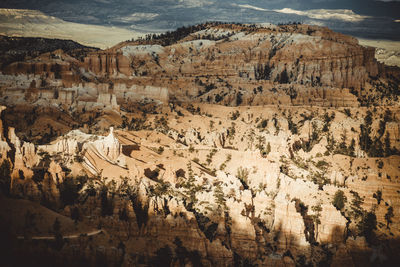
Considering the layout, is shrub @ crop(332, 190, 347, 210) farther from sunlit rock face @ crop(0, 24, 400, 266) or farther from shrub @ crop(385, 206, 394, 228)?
shrub @ crop(385, 206, 394, 228)

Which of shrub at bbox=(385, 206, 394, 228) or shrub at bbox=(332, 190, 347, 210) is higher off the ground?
shrub at bbox=(332, 190, 347, 210)

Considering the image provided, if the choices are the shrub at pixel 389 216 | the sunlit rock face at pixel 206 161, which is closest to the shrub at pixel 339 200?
the sunlit rock face at pixel 206 161

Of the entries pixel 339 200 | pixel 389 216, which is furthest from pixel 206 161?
pixel 389 216

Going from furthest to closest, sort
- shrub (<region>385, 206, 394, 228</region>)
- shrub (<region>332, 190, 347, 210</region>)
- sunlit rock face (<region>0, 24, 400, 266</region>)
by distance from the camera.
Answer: shrub (<region>332, 190, 347, 210</region>) < shrub (<region>385, 206, 394, 228</region>) < sunlit rock face (<region>0, 24, 400, 266</region>)

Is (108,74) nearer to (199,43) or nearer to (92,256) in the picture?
(199,43)

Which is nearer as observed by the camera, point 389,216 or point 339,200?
point 389,216

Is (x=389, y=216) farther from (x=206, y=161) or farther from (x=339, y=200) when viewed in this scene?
(x=206, y=161)

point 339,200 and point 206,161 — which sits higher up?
point 339,200

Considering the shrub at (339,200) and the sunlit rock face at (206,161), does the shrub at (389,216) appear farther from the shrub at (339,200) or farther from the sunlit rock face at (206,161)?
the shrub at (339,200)

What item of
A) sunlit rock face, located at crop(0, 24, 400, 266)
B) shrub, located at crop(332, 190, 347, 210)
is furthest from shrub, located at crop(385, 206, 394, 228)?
shrub, located at crop(332, 190, 347, 210)
